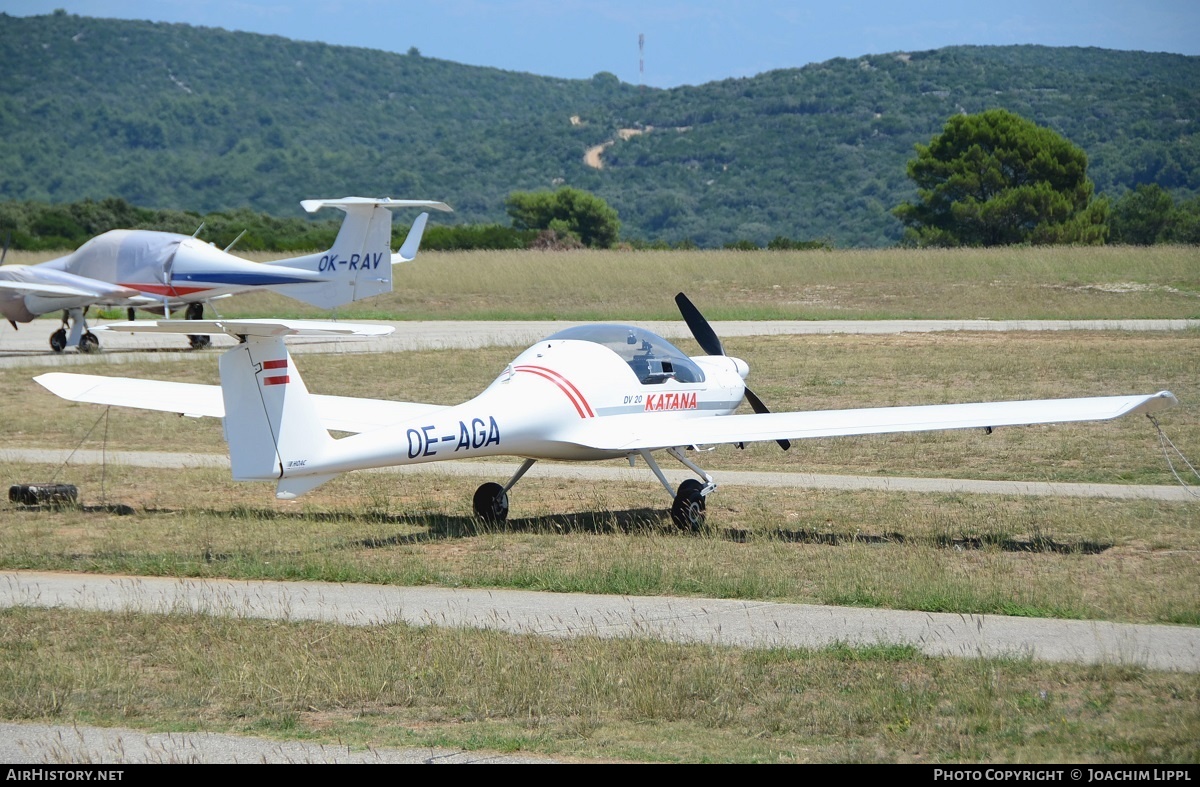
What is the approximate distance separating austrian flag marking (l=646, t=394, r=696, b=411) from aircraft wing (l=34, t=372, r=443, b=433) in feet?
7.72

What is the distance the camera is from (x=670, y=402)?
13.8 m

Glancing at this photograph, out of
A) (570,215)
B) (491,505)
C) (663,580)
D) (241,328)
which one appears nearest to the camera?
(663,580)

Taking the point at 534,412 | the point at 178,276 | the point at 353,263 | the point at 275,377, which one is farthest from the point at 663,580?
the point at 178,276

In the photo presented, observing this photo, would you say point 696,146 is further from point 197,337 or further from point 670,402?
point 670,402

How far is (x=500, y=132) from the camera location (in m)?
162

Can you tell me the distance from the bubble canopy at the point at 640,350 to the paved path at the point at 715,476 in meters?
2.47

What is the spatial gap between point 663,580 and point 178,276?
25000 millimetres

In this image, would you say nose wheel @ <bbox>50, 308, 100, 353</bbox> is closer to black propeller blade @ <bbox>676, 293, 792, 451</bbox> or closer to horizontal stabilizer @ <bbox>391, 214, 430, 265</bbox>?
horizontal stabilizer @ <bbox>391, 214, 430, 265</bbox>

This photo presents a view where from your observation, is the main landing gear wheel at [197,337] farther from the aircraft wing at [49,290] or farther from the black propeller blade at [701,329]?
the black propeller blade at [701,329]

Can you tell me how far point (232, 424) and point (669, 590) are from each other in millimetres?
4016

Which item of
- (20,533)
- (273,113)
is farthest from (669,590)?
(273,113)

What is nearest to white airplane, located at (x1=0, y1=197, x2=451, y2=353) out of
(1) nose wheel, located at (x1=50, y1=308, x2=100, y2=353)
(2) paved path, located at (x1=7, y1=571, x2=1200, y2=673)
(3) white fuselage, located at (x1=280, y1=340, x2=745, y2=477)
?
(1) nose wheel, located at (x1=50, y1=308, x2=100, y2=353)

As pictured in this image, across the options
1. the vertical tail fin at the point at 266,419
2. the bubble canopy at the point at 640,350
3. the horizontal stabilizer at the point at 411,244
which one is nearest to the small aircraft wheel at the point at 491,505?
the bubble canopy at the point at 640,350

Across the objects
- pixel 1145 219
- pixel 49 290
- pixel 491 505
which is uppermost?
pixel 49 290
